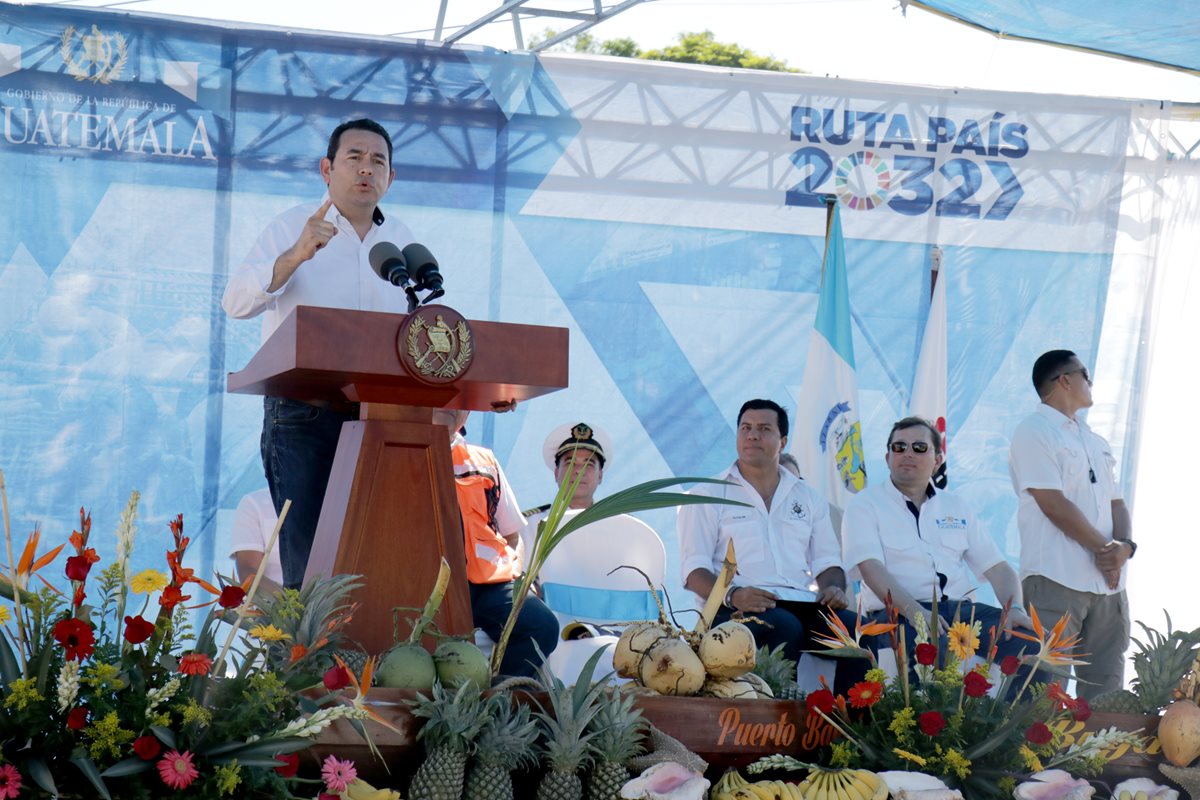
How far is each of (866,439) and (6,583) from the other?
185 inches

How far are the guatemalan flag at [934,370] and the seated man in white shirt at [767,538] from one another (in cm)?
113

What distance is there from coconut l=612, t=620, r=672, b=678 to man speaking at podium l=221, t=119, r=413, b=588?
663mm

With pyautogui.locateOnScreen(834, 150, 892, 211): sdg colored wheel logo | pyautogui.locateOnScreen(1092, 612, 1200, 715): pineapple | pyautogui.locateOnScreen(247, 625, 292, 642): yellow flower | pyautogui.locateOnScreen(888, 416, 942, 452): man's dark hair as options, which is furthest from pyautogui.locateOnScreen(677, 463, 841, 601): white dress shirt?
pyautogui.locateOnScreen(247, 625, 292, 642): yellow flower

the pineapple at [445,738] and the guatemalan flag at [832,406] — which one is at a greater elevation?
the guatemalan flag at [832,406]

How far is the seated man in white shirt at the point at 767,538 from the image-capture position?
14.9ft

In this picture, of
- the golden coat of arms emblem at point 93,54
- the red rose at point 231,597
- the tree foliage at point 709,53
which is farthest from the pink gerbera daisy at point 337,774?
the tree foliage at point 709,53

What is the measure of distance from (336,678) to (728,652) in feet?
2.48

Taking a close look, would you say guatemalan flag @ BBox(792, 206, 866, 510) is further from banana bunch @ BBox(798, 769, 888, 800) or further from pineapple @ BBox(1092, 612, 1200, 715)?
banana bunch @ BBox(798, 769, 888, 800)

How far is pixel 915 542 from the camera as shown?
4793 mm

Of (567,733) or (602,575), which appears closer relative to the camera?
(567,733)

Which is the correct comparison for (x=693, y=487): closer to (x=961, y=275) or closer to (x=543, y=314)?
(x=543, y=314)

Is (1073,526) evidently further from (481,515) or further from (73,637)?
(73,637)

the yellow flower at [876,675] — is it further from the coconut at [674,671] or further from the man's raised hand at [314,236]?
the man's raised hand at [314,236]

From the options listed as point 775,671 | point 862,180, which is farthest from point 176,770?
point 862,180
